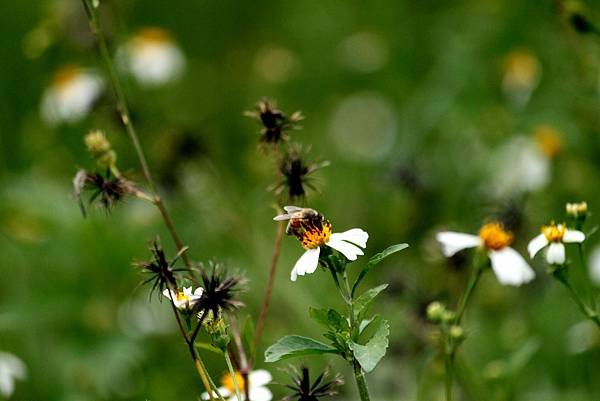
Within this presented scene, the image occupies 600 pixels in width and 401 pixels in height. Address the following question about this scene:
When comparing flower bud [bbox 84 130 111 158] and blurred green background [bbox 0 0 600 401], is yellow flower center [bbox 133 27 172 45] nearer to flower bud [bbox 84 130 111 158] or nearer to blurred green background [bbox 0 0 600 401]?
blurred green background [bbox 0 0 600 401]

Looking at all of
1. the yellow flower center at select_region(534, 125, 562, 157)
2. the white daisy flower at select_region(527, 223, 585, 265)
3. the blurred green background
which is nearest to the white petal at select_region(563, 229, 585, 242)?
the white daisy flower at select_region(527, 223, 585, 265)

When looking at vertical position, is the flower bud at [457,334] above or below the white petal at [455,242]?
below

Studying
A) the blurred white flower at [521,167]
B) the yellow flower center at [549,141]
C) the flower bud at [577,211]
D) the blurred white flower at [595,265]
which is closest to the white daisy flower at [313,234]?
the flower bud at [577,211]

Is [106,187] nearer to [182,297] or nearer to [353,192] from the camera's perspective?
[182,297]

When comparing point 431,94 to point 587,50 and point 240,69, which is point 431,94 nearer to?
point 587,50

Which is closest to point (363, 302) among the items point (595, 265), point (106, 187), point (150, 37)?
point (106, 187)

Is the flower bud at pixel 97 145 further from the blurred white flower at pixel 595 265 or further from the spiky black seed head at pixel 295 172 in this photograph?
the blurred white flower at pixel 595 265
